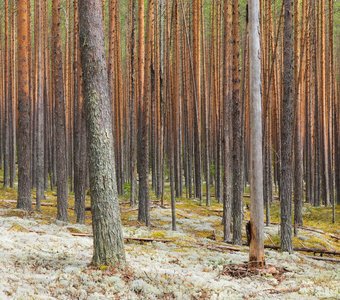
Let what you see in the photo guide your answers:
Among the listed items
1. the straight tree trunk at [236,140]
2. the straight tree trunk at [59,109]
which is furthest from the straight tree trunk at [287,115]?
the straight tree trunk at [59,109]

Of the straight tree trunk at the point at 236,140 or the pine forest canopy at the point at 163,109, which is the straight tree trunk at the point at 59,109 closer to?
the pine forest canopy at the point at 163,109

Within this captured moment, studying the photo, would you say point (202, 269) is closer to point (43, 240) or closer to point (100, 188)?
point (100, 188)

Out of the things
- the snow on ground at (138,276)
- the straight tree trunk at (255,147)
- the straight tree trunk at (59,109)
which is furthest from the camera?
the straight tree trunk at (59,109)

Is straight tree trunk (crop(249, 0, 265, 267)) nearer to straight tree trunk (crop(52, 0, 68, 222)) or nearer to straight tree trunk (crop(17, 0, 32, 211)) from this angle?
straight tree trunk (crop(52, 0, 68, 222))

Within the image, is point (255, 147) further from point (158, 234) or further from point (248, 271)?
point (158, 234)

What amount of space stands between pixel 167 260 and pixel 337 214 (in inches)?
575

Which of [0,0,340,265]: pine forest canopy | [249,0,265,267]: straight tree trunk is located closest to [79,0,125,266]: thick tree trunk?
[0,0,340,265]: pine forest canopy

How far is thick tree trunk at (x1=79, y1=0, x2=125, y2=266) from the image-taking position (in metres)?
7.15

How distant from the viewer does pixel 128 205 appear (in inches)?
800

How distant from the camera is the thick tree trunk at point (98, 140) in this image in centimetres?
715

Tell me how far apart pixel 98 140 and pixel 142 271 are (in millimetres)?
2354

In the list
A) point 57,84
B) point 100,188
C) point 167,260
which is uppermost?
point 57,84

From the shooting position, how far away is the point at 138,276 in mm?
7164

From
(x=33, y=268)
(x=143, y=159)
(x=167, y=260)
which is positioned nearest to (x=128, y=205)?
(x=143, y=159)
